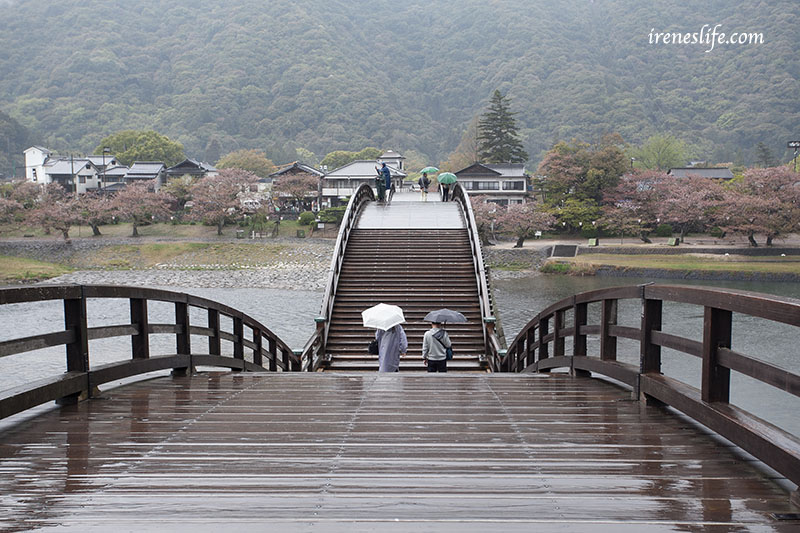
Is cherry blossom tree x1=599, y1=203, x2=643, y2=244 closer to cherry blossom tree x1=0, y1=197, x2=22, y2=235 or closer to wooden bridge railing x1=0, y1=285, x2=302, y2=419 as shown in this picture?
wooden bridge railing x1=0, y1=285, x2=302, y2=419

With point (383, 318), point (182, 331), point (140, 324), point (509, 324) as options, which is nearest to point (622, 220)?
point (509, 324)

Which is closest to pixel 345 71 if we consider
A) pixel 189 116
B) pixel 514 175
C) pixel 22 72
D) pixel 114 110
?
pixel 189 116

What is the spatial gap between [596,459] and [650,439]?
50cm

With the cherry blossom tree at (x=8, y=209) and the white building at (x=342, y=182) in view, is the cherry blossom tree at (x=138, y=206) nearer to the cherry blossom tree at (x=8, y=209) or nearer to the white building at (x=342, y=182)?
the cherry blossom tree at (x=8, y=209)

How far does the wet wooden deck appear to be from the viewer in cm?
238

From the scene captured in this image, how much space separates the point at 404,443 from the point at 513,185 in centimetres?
5008

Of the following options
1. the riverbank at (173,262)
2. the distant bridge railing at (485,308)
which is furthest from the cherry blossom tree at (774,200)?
the distant bridge railing at (485,308)

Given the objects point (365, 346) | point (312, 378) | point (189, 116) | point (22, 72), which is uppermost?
A: point (22, 72)

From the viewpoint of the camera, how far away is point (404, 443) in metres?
3.33

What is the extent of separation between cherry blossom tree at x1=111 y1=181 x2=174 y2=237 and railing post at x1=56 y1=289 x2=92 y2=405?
44616 millimetres

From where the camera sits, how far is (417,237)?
1513cm

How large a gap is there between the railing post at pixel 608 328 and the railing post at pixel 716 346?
1.53 meters

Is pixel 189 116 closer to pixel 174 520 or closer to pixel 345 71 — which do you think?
pixel 345 71

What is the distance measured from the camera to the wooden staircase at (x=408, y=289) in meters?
10.9
